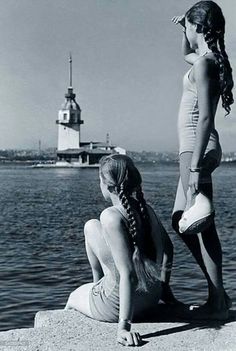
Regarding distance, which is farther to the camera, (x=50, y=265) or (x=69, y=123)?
(x=69, y=123)

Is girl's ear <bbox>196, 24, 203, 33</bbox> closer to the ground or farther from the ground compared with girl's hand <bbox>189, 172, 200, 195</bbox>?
farther from the ground

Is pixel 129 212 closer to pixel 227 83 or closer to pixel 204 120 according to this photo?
pixel 204 120

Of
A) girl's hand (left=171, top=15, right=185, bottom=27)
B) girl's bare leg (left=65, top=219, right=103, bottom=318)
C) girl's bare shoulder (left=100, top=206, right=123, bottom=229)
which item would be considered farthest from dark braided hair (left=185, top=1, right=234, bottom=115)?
girl's bare leg (left=65, top=219, right=103, bottom=318)

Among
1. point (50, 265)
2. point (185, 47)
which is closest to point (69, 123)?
point (50, 265)

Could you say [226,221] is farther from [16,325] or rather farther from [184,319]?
[184,319]

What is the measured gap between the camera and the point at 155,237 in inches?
139

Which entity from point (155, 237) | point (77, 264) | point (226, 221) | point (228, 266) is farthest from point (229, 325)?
point (226, 221)

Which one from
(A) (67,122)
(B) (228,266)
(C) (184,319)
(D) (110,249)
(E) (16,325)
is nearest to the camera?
(D) (110,249)

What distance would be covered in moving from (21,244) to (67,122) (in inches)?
3121

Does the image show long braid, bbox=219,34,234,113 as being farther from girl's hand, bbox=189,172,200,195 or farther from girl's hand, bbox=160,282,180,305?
girl's hand, bbox=160,282,180,305

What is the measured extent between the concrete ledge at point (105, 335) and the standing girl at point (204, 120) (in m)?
0.23

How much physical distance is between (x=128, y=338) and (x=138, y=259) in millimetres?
437

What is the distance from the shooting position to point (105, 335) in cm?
335

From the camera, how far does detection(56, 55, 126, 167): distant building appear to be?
92.3 metres
